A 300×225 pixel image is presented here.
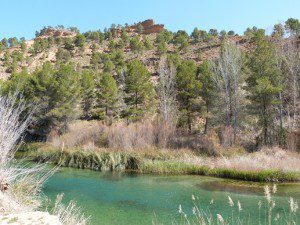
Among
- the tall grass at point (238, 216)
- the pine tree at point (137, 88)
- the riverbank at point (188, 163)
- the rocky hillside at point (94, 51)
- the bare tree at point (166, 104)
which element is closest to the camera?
the tall grass at point (238, 216)

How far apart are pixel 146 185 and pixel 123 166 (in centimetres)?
675

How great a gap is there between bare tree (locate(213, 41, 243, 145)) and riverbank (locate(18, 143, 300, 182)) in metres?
4.64

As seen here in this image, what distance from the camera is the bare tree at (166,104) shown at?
98.5 ft

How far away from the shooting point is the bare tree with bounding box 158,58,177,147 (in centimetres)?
3001

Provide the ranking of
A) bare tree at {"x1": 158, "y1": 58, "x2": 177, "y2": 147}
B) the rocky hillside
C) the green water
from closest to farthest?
the green water → bare tree at {"x1": 158, "y1": 58, "x2": 177, "y2": 147} → the rocky hillside

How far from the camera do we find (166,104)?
3238cm

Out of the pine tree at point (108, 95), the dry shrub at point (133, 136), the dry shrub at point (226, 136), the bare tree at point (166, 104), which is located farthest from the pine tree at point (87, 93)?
the dry shrub at point (226, 136)

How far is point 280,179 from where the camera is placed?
65.7 feet

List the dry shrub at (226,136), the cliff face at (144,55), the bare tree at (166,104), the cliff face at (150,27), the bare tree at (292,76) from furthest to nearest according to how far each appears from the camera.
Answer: the cliff face at (150,27) < the cliff face at (144,55) < the bare tree at (166,104) < the bare tree at (292,76) < the dry shrub at (226,136)

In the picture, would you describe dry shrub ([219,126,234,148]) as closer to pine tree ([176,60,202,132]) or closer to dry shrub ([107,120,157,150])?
dry shrub ([107,120,157,150])

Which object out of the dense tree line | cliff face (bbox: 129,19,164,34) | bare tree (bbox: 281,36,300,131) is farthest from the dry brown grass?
cliff face (bbox: 129,19,164,34)

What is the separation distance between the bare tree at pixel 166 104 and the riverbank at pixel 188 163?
8.04ft

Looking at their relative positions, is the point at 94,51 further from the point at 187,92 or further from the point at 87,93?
the point at 187,92

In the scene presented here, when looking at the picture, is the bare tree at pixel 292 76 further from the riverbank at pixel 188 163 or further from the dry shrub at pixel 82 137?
the dry shrub at pixel 82 137
